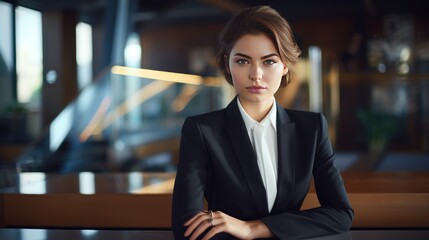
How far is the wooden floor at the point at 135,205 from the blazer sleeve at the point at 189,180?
22.8 inches

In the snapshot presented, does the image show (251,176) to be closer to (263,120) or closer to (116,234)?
(263,120)

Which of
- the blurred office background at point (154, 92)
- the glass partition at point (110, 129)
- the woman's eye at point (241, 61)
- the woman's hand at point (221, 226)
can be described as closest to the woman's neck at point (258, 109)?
the woman's eye at point (241, 61)

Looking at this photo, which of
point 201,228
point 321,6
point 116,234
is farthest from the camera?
point 321,6

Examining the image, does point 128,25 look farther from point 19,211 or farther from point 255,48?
point 255,48

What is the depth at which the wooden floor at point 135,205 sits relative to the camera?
175cm

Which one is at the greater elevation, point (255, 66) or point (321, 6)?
point (321, 6)

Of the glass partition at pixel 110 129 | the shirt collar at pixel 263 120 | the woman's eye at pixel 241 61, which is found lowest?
the glass partition at pixel 110 129

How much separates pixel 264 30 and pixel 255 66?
0.08 m

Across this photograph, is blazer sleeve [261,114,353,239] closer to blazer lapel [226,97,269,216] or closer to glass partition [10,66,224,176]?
blazer lapel [226,97,269,216]

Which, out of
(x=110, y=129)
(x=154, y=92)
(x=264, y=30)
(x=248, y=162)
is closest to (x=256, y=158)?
(x=248, y=162)

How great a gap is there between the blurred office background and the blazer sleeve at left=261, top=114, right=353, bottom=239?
56.8 inches

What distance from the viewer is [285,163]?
128cm

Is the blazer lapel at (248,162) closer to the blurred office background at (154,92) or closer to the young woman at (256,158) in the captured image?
the young woman at (256,158)

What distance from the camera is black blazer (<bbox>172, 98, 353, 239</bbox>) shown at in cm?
126
